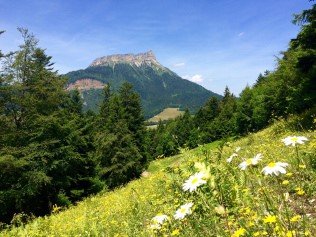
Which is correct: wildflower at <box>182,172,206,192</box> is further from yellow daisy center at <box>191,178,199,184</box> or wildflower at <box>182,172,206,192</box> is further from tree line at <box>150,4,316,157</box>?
tree line at <box>150,4,316,157</box>

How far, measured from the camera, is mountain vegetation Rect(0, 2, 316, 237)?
371 cm

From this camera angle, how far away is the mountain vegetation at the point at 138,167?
3707 mm

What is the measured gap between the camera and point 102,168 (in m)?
42.4

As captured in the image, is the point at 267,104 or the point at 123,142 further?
the point at 267,104

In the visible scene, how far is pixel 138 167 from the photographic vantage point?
4212 centimetres

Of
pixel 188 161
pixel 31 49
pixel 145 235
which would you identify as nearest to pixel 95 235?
pixel 145 235

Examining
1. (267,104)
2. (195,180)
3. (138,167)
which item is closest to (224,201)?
(195,180)

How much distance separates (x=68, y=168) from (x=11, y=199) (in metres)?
6.96

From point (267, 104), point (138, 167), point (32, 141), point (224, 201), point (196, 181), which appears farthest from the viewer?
point (267, 104)

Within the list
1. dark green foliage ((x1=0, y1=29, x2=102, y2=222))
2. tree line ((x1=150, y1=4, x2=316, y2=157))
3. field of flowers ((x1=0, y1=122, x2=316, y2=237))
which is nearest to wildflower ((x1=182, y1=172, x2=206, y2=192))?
field of flowers ((x1=0, y1=122, x2=316, y2=237))

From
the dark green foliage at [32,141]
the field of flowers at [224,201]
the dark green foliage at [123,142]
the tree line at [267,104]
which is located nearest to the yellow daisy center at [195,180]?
the field of flowers at [224,201]

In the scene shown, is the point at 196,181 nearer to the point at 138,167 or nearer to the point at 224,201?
the point at 224,201

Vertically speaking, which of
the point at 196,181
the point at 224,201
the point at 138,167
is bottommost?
the point at 138,167

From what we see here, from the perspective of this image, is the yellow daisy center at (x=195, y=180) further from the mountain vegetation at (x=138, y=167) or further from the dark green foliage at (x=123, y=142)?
the dark green foliage at (x=123, y=142)
